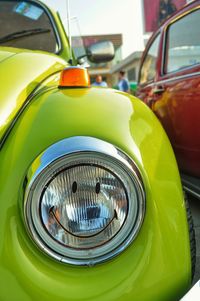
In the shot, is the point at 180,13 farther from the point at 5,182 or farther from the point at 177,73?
the point at 5,182

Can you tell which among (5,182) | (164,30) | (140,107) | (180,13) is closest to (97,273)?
(5,182)

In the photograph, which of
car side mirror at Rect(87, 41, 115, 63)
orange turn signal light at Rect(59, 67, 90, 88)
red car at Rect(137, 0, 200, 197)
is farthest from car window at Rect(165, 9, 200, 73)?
orange turn signal light at Rect(59, 67, 90, 88)

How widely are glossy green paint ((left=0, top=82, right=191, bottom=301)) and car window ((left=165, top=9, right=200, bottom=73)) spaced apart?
1.68 metres

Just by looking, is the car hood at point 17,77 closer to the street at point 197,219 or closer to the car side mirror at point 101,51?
the car side mirror at point 101,51

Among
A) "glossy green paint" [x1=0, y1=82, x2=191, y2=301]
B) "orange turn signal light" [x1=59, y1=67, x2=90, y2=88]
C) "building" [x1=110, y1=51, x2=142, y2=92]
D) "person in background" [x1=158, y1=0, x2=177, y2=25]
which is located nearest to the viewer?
"glossy green paint" [x1=0, y1=82, x2=191, y2=301]

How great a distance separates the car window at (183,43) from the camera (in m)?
2.76

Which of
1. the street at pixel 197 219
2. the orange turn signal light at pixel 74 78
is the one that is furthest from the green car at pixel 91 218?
the street at pixel 197 219

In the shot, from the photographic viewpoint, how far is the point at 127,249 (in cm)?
100

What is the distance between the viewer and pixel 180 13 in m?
3.03

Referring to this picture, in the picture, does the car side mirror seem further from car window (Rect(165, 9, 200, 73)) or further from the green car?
the green car

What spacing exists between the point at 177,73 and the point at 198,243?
1.37 meters

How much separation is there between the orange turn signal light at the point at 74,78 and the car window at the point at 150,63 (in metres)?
2.43

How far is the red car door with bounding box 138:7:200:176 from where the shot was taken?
8.31 feet

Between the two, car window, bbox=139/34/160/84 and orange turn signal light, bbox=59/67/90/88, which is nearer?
orange turn signal light, bbox=59/67/90/88
